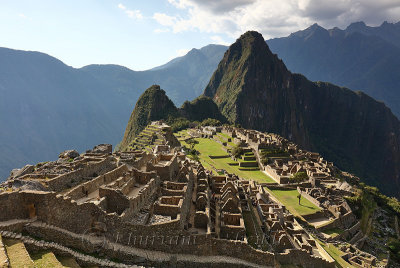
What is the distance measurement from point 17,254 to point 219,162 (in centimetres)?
5428

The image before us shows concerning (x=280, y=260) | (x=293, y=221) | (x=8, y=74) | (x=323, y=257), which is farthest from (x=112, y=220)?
(x=8, y=74)

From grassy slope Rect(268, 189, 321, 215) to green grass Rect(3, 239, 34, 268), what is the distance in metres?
35.8

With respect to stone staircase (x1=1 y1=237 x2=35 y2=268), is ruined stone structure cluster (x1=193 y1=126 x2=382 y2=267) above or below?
below

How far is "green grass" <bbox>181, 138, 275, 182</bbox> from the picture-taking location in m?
57.5

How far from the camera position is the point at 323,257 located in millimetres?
29266

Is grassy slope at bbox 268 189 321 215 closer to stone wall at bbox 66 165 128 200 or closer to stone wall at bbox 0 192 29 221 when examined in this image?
stone wall at bbox 66 165 128 200

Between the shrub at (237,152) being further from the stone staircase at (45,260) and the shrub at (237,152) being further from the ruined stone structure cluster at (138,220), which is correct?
the stone staircase at (45,260)

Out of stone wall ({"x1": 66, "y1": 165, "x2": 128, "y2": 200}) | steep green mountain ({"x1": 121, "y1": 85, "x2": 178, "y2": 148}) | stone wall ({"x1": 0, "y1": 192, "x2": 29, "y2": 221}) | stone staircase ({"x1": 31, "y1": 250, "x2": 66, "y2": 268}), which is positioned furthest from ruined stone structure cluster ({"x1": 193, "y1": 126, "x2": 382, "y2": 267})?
steep green mountain ({"x1": 121, "y1": 85, "x2": 178, "y2": 148})

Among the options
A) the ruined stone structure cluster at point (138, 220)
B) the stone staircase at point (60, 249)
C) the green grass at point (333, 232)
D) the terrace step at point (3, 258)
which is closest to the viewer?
the terrace step at point (3, 258)

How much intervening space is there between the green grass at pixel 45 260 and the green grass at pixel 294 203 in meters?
34.5

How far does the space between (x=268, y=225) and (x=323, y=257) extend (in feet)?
21.9

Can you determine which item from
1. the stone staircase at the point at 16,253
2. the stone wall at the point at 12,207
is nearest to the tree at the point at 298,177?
the stone wall at the point at 12,207

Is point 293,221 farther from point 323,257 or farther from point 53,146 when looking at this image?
point 53,146

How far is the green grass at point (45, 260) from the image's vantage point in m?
12.8
